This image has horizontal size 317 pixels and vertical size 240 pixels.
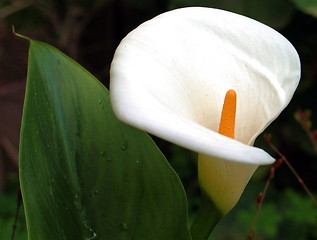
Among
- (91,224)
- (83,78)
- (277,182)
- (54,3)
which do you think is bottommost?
(277,182)

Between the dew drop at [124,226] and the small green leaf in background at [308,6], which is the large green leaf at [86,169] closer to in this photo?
the dew drop at [124,226]

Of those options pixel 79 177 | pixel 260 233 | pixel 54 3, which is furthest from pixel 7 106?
pixel 79 177

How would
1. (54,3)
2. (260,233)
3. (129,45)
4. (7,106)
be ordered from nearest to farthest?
1. (129,45)
2. (260,233)
3. (7,106)
4. (54,3)

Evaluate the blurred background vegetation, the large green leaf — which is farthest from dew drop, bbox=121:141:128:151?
the blurred background vegetation

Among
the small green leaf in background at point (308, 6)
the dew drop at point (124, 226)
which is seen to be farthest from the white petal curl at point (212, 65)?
the small green leaf in background at point (308, 6)

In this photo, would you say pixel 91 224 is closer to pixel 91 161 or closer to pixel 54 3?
pixel 91 161
